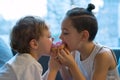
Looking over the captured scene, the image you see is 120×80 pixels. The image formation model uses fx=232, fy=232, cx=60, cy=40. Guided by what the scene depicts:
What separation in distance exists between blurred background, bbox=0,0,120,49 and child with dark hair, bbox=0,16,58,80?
97 cm

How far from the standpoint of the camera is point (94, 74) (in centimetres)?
139

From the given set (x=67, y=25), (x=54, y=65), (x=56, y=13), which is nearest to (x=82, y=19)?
(x=67, y=25)

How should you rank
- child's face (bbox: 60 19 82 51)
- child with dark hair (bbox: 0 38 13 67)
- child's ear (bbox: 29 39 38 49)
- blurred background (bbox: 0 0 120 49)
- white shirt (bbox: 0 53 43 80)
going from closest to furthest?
white shirt (bbox: 0 53 43 80) → child's ear (bbox: 29 39 38 49) → child's face (bbox: 60 19 82 51) → child with dark hair (bbox: 0 38 13 67) → blurred background (bbox: 0 0 120 49)

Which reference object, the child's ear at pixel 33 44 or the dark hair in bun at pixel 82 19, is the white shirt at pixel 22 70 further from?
the dark hair in bun at pixel 82 19

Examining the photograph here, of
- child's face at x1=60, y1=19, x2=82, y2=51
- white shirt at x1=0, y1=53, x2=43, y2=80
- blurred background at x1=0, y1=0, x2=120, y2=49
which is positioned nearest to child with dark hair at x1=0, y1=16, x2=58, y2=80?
white shirt at x1=0, y1=53, x2=43, y2=80

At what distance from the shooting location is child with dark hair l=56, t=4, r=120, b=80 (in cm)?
138

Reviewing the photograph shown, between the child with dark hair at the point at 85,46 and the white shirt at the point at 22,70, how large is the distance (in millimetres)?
216

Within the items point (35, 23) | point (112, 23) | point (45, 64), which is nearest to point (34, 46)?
point (35, 23)

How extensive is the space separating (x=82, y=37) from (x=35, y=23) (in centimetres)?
32

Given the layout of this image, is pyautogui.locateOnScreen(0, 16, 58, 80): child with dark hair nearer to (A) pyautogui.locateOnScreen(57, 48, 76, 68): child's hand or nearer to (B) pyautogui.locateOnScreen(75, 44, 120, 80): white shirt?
(A) pyautogui.locateOnScreen(57, 48, 76, 68): child's hand

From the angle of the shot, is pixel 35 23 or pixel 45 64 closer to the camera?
pixel 35 23

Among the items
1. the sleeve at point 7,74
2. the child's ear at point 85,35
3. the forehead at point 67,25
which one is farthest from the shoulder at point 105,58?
the sleeve at point 7,74

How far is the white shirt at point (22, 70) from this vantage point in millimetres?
1192

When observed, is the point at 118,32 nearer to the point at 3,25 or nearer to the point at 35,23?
the point at 3,25
